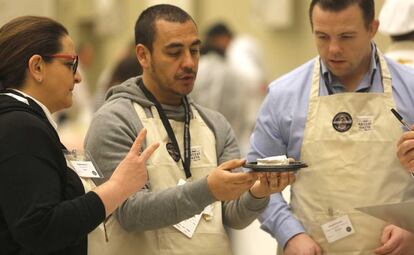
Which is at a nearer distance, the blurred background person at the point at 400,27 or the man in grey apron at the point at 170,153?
the man in grey apron at the point at 170,153

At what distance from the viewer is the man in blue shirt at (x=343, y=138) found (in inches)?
125

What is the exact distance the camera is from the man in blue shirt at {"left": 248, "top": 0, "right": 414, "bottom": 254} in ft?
10.4

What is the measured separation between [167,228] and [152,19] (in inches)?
31.6

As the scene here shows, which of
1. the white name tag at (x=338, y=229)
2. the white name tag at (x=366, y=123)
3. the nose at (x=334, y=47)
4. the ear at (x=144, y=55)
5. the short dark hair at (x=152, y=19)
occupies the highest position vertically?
the short dark hair at (x=152, y=19)

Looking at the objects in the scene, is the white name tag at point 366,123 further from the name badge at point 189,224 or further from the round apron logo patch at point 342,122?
the name badge at point 189,224

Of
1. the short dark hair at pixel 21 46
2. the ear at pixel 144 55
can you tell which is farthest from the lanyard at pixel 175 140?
the short dark hair at pixel 21 46

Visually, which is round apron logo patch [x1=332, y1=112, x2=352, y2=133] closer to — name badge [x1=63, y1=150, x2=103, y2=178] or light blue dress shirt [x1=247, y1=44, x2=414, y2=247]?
light blue dress shirt [x1=247, y1=44, x2=414, y2=247]

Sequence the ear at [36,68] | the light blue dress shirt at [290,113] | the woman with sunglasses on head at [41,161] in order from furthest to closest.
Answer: the light blue dress shirt at [290,113]
the ear at [36,68]
the woman with sunglasses on head at [41,161]

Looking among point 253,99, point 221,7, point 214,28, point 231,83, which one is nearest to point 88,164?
point 231,83

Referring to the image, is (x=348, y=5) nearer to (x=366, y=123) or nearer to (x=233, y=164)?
(x=366, y=123)

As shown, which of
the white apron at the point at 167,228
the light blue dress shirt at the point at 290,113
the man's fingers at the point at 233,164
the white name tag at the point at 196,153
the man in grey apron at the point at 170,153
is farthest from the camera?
the light blue dress shirt at the point at 290,113

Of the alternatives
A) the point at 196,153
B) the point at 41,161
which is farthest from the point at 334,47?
the point at 41,161

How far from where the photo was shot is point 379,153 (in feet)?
10.4

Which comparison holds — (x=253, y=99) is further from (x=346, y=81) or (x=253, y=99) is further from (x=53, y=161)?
(x=53, y=161)
